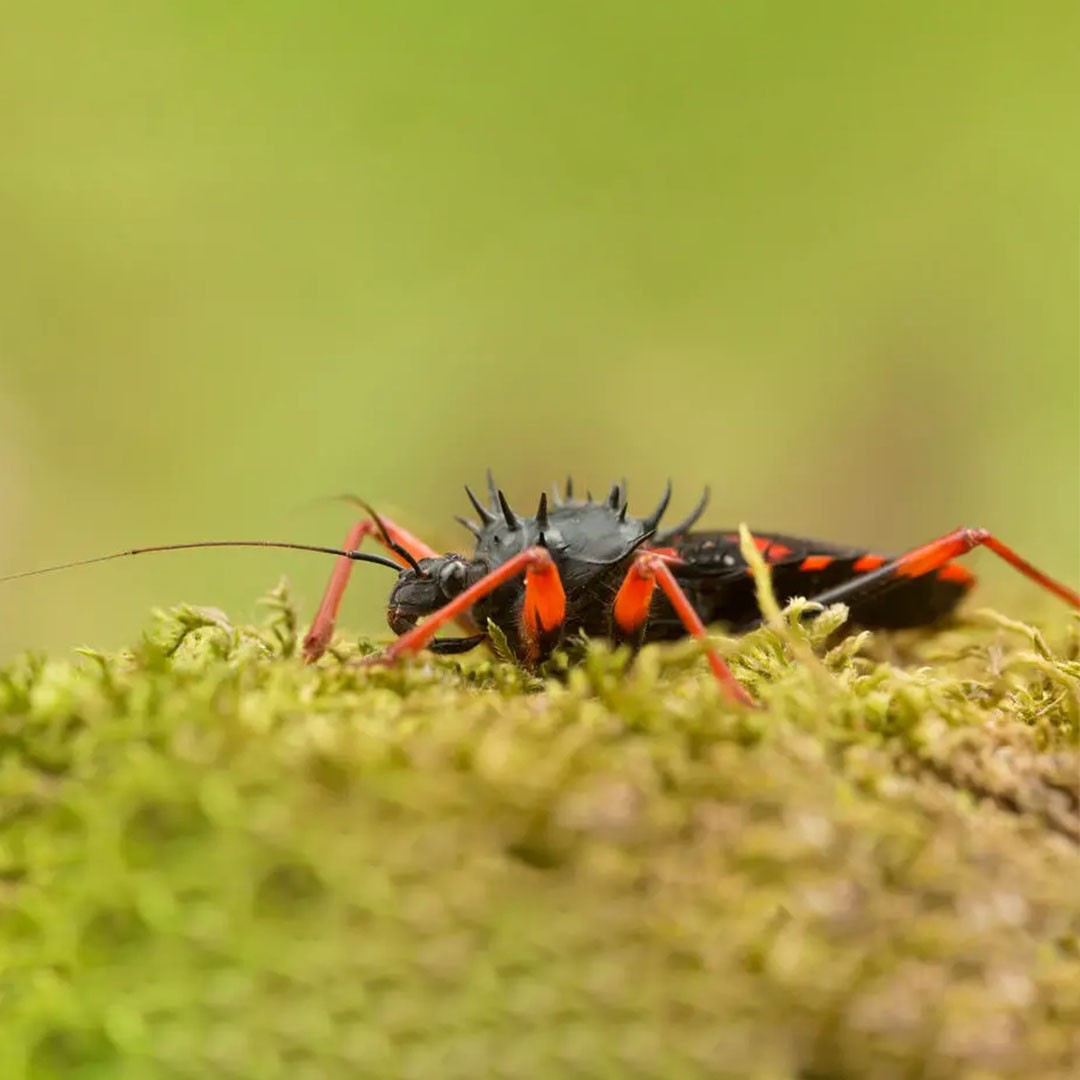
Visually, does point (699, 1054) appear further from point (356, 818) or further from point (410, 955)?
point (356, 818)

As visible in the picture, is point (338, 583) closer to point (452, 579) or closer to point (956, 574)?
point (452, 579)

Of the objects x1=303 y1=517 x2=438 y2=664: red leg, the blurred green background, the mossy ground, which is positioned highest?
the blurred green background

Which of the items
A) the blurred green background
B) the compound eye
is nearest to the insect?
the compound eye

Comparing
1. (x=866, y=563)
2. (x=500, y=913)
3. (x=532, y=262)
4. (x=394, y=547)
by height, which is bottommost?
(x=500, y=913)

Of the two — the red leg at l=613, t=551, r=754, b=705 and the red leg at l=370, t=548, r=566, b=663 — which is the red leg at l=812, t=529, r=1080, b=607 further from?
the red leg at l=370, t=548, r=566, b=663

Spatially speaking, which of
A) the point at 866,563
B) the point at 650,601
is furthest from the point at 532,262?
the point at 650,601

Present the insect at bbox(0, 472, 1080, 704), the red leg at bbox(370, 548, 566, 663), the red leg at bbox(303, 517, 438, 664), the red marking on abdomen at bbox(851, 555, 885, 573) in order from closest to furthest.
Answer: the red leg at bbox(370, 548, 566, 663), the insect at bbox(0, 472, 1080, 704), the red leg at bbox(303, 517, 438, 664), the red marking on abdomen at bbox(851, 555, 885, 573)
